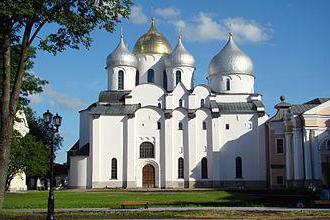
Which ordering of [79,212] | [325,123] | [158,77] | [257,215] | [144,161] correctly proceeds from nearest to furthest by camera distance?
[257,215] → [79,212] → [325,123] → [144,161] → [158,77]

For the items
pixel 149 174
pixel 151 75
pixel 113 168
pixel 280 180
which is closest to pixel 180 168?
pixel 149 174

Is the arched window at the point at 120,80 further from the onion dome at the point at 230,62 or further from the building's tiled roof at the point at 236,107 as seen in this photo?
the building's tiled roof at the point at 236,107

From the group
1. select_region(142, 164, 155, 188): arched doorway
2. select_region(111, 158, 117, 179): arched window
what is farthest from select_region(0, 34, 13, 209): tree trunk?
select_region(142, 164, 155, 188): arched doorway

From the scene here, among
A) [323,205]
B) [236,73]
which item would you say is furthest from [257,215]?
[236,73]

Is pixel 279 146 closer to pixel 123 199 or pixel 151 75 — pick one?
pixel 151 75

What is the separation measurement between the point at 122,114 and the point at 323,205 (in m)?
39.3

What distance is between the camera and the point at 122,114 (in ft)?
205

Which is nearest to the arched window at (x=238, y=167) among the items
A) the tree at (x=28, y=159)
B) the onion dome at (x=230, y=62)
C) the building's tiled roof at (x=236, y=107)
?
the building's tiled roof at (x=236, y=107)

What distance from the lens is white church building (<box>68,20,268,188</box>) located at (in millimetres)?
61344

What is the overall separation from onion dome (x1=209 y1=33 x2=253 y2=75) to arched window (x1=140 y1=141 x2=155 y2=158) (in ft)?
40.8

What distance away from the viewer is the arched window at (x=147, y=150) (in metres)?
62.1

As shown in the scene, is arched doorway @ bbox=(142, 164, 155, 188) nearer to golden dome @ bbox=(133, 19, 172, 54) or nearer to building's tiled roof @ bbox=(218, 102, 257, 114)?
building's tiled roof @ bbox=(218, 102, 257, 114)

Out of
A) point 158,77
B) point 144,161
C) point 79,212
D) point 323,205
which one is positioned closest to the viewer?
point 79,212

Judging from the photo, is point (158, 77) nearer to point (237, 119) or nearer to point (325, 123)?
point (237, 119)
